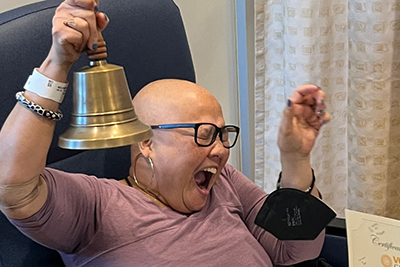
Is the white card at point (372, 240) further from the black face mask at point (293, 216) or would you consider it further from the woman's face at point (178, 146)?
the woman's face at point (178, 146)

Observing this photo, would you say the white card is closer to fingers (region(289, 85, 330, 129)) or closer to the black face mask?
the black face mask

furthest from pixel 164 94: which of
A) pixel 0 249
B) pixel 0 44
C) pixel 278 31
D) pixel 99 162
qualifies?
pixel 278 31

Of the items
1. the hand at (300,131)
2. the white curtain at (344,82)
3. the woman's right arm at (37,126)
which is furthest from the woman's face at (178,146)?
the white curtain at (344,82)

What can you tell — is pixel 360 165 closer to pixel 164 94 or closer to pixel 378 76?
pixel 378 76

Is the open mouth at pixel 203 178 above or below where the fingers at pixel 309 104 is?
below

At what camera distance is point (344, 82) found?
1.76 m

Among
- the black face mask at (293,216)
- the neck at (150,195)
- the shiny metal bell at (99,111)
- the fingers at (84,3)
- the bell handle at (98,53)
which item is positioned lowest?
the black face mask at (293,216)

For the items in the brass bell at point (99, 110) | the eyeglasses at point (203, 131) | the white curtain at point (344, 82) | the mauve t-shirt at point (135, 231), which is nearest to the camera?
the brass bell at point (99, 110)

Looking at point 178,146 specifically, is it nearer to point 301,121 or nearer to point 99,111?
point 301,121

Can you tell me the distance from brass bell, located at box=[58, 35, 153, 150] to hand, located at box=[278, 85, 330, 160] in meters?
0.35

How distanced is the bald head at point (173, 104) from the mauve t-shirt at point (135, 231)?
6.4 inches

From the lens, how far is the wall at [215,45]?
1874 mm

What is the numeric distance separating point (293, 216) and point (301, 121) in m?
0.23

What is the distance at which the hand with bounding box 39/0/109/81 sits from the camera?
29.2 inches
